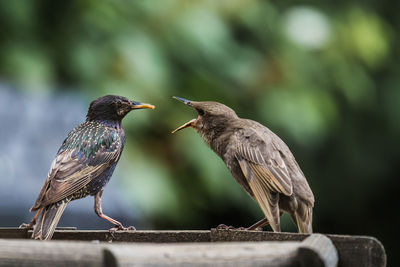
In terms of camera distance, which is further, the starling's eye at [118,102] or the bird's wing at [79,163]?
the starling's eye at [118,102]

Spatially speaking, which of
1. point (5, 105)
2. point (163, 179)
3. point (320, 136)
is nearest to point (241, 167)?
point (163, 179)

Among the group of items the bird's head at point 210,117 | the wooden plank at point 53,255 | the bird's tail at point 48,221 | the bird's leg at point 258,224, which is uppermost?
the wooden plank at point 53,255

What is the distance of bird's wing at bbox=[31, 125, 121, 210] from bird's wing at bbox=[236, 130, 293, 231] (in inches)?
24.4

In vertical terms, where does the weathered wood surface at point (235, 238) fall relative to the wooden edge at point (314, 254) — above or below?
below

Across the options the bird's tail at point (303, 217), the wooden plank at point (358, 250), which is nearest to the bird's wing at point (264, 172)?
the bird's tail at point (303, 217)

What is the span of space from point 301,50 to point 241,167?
1.95m

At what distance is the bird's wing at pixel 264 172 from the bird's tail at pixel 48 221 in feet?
2.92

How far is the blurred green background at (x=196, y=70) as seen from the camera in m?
4.44

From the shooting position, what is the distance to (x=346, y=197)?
7.29 m

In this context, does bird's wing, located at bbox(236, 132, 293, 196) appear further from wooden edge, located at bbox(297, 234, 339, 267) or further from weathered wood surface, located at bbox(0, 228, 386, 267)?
wooden edge, located at bbox(297, 234, 339, 267)

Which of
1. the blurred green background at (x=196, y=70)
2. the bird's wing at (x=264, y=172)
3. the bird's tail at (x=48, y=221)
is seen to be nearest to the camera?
the bird's tail at (x=48, y=221)

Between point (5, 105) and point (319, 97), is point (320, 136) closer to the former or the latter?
point (319, 97)

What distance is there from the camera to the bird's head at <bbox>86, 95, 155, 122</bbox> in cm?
357

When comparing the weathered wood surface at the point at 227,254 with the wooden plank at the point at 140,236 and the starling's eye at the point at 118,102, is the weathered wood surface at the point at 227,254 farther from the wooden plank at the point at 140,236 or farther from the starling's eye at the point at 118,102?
the starling's eye at the point at 118,102
